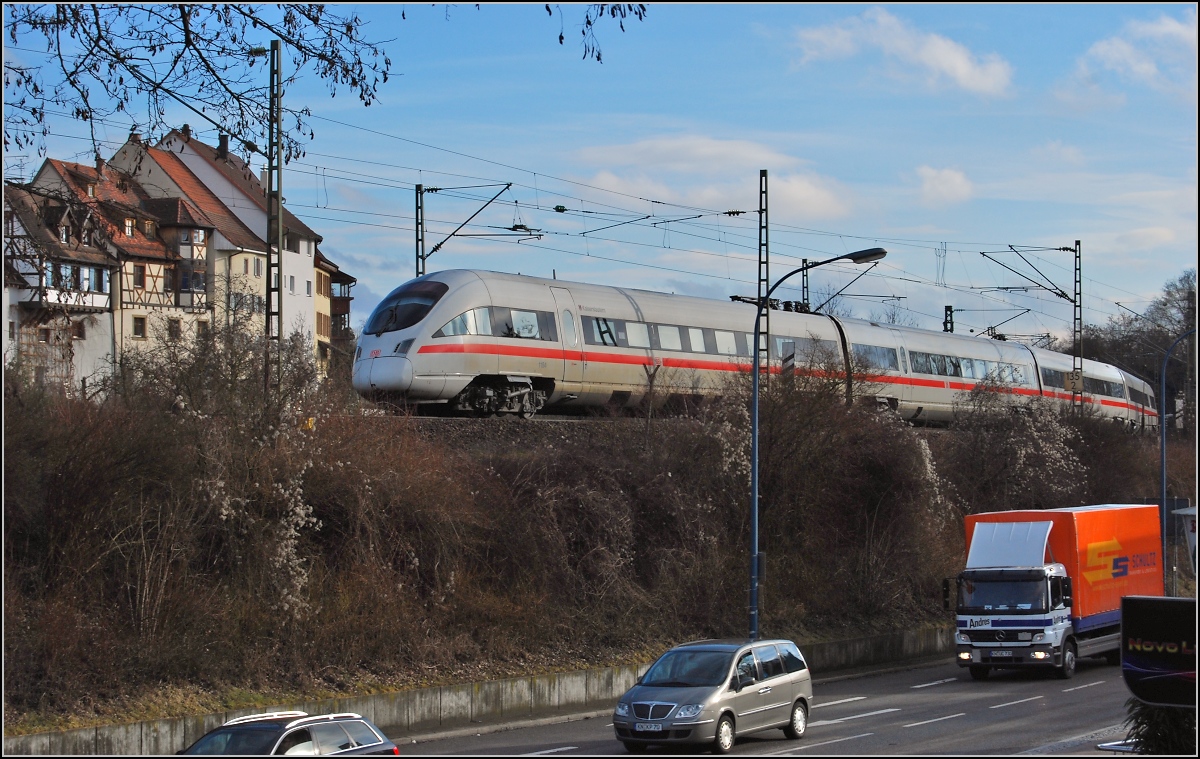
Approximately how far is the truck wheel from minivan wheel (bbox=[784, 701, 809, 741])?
9.42 metres

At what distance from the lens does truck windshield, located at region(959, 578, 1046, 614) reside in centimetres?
2669

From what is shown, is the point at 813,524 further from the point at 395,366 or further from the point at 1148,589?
the point at 395,366

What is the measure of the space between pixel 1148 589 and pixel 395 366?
1883cm

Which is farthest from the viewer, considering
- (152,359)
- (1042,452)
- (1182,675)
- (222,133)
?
(1042,452)

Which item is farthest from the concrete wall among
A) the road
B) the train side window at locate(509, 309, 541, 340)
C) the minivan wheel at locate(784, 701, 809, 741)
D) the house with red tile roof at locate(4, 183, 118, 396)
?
the train side window at locate(509, 309, 541, 340)

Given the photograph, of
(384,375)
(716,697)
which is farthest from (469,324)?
(716,697)

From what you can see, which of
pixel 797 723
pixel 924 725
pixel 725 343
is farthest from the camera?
pixel 725 343

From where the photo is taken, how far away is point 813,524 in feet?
112

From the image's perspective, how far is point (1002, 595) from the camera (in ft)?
88.8

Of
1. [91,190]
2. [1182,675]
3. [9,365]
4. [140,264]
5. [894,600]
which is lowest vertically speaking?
[894,600]

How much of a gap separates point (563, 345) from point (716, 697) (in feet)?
46.2

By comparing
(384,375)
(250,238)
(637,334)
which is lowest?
(384,375)

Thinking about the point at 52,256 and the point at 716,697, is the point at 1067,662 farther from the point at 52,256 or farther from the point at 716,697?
the point at 52,256

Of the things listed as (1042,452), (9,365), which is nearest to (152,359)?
(9,365)
